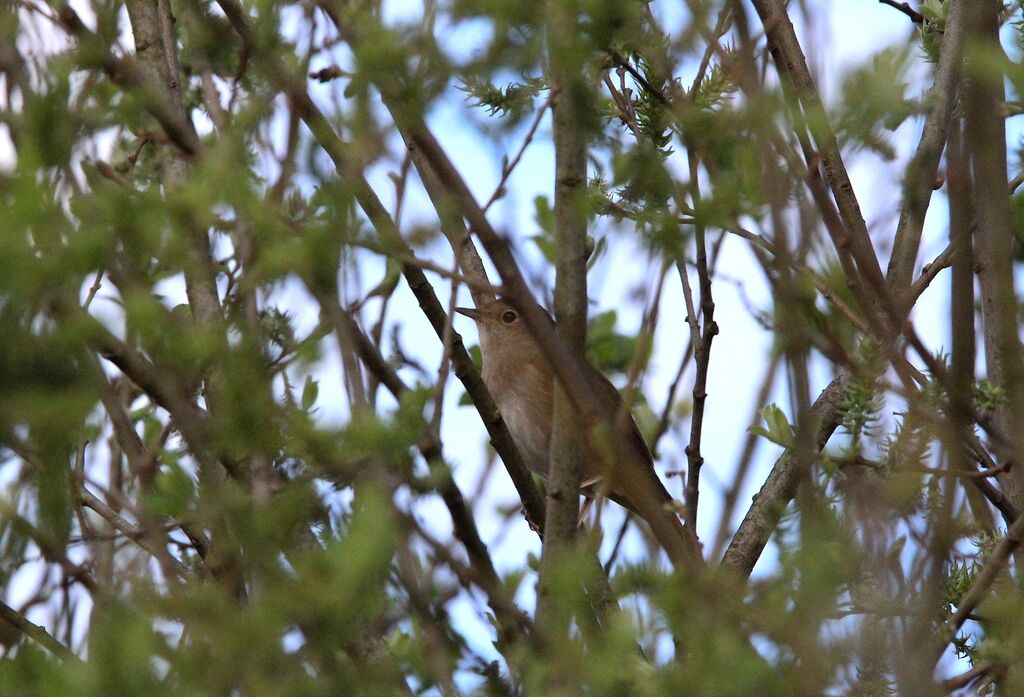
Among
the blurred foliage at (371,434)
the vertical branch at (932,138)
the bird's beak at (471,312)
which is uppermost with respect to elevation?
the bird's beak at (471,312)

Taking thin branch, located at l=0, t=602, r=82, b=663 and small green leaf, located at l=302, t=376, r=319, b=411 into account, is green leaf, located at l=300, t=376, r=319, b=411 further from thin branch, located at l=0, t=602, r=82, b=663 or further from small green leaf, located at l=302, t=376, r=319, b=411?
thin branch, located at l=0, t=602, r=82, b=663

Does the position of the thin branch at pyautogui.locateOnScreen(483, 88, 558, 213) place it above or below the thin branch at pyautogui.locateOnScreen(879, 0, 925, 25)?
below

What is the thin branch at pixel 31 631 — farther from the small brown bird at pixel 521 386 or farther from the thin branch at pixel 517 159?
the small brown bird at pixel 521 386

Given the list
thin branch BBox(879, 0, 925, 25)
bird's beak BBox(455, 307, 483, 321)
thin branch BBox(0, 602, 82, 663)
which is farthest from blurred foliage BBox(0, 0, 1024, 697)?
bird's beak BBox(455, 307, 483, 321)

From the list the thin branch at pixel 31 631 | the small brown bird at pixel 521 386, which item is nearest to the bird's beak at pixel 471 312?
the small brown bird at pixel 521 386

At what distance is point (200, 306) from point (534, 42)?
6.35 ft

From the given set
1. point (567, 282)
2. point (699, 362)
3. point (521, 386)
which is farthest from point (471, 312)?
point (567, 282)

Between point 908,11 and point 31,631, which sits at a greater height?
point 908,11

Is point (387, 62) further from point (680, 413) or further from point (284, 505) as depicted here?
point (680, 413)

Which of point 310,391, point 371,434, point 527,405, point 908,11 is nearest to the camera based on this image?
point 371,434

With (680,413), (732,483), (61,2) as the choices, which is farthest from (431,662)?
(680,413)

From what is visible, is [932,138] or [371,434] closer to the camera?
[371,434]

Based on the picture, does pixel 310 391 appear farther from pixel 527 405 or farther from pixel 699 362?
pixel 527 405

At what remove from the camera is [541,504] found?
4.15 meters
